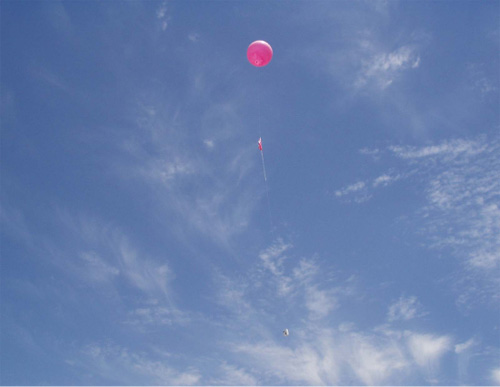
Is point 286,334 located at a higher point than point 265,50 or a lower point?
lower

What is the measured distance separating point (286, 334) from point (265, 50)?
23.2 meters

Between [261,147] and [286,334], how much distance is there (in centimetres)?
1592

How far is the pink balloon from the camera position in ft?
104

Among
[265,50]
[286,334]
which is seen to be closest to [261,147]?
[265,50]

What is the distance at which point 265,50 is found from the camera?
104 feet

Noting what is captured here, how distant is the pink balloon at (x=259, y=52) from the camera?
3159 centimetres

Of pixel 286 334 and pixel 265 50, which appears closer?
pixel 265 50

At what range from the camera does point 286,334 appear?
34.8 m

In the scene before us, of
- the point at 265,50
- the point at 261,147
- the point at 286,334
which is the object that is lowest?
the point at 286,334

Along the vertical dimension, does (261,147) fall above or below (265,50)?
below

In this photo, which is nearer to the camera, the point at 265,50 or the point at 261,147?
the point at 265,50

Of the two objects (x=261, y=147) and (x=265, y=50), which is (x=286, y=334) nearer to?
(x=261, y=147)

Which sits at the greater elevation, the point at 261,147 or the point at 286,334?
the point at 261,147

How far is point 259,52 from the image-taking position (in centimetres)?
3184
